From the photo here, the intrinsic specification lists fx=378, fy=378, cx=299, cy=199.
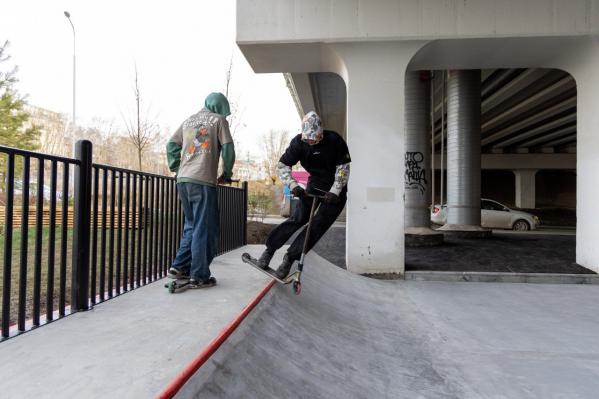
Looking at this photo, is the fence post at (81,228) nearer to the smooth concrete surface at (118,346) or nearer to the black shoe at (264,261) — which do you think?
the smooth concrete surface at (118,346)

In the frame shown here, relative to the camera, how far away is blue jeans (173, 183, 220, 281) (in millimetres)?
3918

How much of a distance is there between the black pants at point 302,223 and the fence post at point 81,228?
1.91 m

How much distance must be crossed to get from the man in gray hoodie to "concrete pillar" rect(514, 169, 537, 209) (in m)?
37.2

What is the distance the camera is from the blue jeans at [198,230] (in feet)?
12.9

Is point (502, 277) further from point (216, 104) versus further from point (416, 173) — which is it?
point (216, 104)

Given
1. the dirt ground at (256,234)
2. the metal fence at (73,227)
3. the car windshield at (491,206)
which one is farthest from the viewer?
the car windshield at (491,206)

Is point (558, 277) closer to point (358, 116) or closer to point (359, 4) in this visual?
point (358, 116)

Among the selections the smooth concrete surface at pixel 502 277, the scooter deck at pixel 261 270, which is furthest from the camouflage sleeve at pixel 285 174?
the smooth concrete surface at pixel 502 277

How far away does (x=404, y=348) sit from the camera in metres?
3.79

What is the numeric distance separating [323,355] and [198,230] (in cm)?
175

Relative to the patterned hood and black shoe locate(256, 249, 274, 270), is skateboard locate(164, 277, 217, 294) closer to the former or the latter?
black shoe locate(256, 249, 274, 270)

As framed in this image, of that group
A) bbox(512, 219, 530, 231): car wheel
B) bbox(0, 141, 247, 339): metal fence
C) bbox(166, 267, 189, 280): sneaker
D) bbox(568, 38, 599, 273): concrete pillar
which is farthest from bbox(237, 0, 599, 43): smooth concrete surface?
bbox(512, 219, 530, 231): car wheel

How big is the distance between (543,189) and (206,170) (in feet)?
154

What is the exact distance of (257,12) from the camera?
6.86 meters
